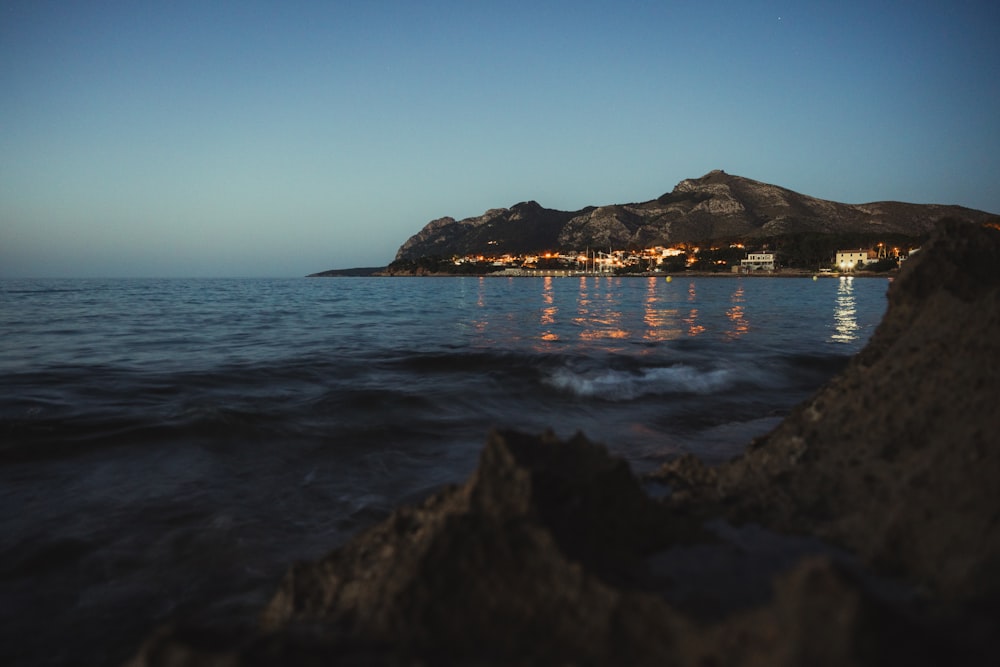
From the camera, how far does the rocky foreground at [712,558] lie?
49.6 inches

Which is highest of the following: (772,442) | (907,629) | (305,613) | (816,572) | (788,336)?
(816,572)

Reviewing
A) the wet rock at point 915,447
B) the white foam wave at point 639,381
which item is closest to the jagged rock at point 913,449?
the wet rock at point 915,447

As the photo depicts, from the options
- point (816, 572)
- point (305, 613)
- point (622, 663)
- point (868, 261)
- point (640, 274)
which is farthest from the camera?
point (640, 274)

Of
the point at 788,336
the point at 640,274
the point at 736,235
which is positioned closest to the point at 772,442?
the point at 788,336

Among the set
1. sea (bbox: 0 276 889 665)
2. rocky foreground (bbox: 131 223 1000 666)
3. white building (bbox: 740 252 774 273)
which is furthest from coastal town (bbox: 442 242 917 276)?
rocky foreground (bbox: 131 223 1000 666)

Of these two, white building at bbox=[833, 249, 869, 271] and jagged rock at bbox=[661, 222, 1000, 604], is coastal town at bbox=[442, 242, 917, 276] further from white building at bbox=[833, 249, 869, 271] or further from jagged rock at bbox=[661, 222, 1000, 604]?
jagged rock at bbox=[661, 222, 1000, 604]

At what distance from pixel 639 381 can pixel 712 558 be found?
1083 centimetres

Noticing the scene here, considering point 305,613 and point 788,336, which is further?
point 788,336

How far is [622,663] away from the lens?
4.62ft

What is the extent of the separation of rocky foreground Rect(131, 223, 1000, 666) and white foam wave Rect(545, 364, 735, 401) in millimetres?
8108

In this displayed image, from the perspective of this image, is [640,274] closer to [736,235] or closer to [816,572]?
[736,235]

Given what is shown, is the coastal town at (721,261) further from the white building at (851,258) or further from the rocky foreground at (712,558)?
the rocky foreground at (712,558)

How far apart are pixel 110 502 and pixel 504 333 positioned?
64.3 feet

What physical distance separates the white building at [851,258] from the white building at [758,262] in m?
15.9
